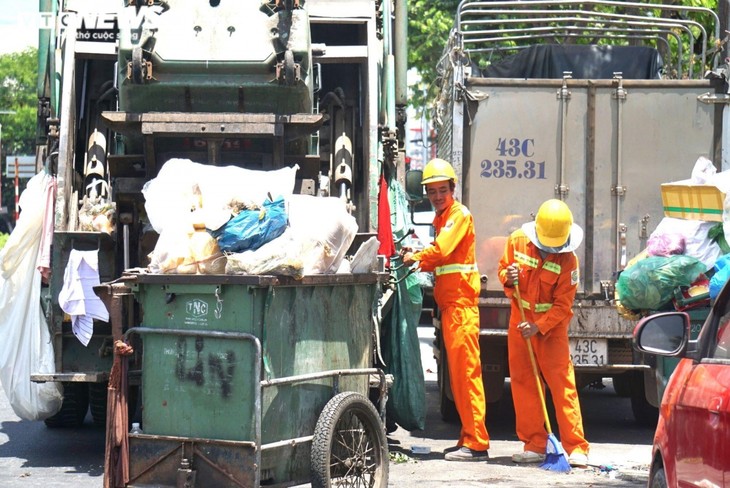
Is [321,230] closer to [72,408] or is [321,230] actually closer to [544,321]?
[544,321]

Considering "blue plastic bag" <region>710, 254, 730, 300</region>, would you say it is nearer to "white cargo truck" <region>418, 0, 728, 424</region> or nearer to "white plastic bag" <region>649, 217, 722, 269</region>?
"white plastic bag" <region>649, 217, 722, 269</region>

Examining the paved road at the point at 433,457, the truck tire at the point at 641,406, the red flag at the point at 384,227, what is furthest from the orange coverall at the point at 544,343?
the truck tire at the point at 641,406

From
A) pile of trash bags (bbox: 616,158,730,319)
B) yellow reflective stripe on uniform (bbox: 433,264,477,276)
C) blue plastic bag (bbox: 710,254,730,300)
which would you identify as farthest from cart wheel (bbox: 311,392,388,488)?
yellow reflective stripe on uniform (bbox: 433,264,477,276)

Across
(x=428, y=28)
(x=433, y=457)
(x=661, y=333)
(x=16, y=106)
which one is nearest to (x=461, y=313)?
(x=433, y=457)

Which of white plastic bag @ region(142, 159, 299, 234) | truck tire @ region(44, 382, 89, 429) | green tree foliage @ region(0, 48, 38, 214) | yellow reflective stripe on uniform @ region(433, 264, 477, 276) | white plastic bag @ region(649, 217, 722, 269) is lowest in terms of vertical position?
truck tire @ region(44, 382, 89, 429)

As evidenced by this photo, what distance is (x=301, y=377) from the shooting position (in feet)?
19.9

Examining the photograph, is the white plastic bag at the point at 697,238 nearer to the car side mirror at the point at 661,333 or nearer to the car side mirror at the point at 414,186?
the car side mirror at the point at 661,333

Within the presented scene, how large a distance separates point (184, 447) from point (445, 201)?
315 cm

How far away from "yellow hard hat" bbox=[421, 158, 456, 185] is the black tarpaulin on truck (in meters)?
2.99

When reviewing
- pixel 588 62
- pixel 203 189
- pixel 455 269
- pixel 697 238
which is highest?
pixel 588 62

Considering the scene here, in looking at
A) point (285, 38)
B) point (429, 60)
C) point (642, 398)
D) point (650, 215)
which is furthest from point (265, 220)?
point (429, 60)

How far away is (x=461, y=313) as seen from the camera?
8320 mm

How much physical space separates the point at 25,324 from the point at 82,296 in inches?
23.0

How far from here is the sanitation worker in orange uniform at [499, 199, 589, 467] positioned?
8.13 metres
